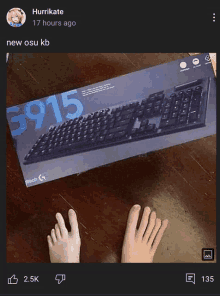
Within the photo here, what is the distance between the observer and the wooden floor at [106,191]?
0.65m

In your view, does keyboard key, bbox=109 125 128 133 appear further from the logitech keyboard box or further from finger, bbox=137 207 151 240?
finger, bbox=137 207 151 240

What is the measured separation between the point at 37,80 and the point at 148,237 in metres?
0.68

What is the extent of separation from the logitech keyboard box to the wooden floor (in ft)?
0.10

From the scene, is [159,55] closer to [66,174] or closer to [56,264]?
[66,174]

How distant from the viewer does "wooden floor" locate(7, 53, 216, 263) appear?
2.15 feet

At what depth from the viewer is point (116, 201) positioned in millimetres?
668

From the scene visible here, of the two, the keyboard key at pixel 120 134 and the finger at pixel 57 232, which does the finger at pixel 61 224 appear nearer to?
the finger at pixel 57 232
